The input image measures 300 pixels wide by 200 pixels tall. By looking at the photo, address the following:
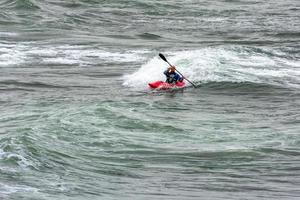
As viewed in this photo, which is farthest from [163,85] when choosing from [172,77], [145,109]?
[145,109]

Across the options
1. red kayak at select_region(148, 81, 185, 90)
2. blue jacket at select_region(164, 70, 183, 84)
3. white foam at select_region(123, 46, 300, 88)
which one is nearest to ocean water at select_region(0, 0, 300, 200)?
white foam at select_region(123, 46, 300, 88)

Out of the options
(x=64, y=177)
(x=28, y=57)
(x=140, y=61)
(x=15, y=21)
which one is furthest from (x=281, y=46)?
(x=64, y=177)

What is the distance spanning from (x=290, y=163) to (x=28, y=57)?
50.4ft

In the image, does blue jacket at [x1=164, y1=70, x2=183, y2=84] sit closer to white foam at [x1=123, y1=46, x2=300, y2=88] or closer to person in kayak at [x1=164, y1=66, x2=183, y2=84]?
person in kayak at [x1=164, y1=66, x2=183, y2=84]

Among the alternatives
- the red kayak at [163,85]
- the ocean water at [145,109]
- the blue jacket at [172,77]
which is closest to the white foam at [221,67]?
the ocean water at [145,109]

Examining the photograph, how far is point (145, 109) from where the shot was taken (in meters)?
19.8

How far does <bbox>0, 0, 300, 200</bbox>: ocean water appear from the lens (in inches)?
537

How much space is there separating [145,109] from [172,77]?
12.0 ft

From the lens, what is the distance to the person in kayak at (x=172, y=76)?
2320 centimetres

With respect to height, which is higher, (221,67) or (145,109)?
(145,109)

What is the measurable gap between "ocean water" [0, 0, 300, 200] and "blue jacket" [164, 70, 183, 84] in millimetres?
409

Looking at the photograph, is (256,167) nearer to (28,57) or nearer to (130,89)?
(130,89)

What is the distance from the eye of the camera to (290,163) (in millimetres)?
14953

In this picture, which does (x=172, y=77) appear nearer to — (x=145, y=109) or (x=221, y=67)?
(x=221, y=67)
